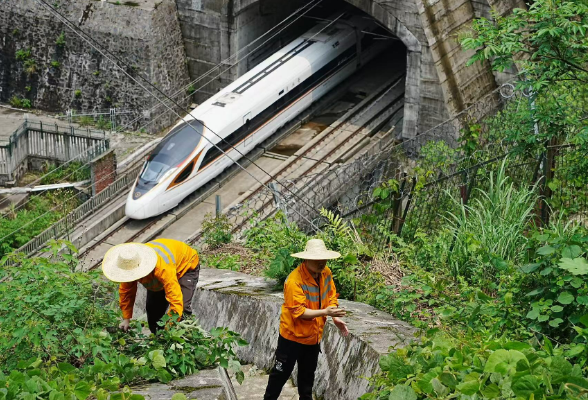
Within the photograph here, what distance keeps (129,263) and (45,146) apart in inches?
774

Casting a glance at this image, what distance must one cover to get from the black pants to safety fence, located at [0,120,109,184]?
60.2 ft

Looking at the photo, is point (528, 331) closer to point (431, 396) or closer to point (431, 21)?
point (431, 396)

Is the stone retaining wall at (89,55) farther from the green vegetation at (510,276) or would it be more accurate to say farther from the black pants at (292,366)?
the black pants at (292,366)

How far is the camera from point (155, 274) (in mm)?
7711

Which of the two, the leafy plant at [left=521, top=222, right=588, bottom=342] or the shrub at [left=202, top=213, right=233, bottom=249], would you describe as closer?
the leafy plant at [left=521, top=222, right=588, bottom=342]

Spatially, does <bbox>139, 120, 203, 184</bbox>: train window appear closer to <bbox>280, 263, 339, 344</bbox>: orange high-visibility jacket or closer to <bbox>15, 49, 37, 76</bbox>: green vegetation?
<bbox>15, 49, 37, 76</bbox>: green vegetation

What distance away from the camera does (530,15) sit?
1109 cm

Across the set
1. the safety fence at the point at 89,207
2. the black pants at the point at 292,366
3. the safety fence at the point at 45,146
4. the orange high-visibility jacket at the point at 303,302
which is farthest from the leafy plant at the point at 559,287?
the safety fence at the point at 45,146

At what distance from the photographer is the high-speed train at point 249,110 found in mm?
23328

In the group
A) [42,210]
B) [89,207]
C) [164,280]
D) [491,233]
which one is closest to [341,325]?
[164,280]

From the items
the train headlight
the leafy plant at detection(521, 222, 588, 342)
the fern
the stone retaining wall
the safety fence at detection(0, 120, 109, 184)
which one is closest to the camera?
the leafy plant at detection(521, 222, 588, 342)

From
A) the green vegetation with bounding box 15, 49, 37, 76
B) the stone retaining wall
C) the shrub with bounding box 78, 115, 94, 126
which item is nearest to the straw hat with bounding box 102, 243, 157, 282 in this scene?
the stone retaining wall

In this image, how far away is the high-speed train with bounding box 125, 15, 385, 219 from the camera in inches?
918

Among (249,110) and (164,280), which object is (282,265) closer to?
(164,280)
